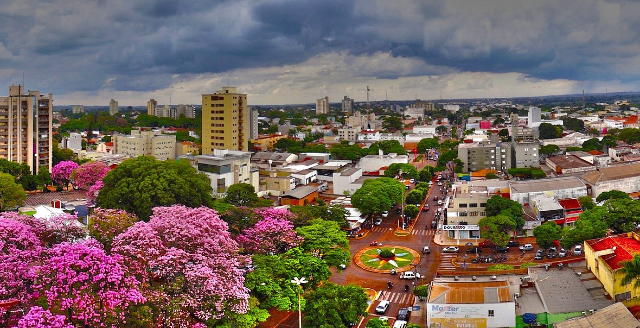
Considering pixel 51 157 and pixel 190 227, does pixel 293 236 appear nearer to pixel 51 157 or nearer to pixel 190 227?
pixel 190 227

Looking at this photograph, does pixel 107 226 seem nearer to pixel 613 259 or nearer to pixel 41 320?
pixel 41 320

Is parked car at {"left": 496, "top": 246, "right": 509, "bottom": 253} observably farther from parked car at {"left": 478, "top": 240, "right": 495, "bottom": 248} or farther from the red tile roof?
the red tile roof

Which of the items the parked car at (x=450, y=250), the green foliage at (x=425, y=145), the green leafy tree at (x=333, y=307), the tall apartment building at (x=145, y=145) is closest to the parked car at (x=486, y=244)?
the parked car at (x=450, y=250)

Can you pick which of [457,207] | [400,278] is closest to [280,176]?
[457,207]

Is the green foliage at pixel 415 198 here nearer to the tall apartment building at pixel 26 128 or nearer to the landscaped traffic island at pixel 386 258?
the landscaped traffic island at pixel 386 258

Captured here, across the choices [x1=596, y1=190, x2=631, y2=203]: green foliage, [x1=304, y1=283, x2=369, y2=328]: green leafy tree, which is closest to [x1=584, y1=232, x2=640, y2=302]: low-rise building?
[x1=304, y1=283, x2=369, y2=328]: green leafy tree

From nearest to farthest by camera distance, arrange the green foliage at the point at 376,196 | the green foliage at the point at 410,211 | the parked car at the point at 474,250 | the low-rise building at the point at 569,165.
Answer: the parked car at the point at 474,250 → the green foliage at the point at 376,196 → the green foliage at the point at 410,211 → the low-rise building at the point at 569,165
